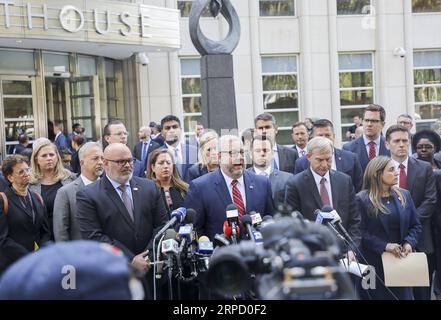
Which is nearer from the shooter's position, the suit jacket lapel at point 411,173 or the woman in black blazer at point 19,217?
the woman in black blazer at point 19,217

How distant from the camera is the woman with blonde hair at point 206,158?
7.96 m

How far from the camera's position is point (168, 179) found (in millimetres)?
7246

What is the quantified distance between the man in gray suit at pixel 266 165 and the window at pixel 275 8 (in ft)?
58.5

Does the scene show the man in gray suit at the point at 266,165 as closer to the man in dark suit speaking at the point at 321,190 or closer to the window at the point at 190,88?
the man in dark suit speaking at the point at 321,190

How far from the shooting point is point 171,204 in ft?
23.1

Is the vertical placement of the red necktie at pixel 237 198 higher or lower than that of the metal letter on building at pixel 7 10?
lower

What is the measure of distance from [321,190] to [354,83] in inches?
769

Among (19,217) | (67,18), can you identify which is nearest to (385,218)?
(19,217)

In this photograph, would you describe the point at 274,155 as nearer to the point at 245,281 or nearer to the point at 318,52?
the point at 245,281

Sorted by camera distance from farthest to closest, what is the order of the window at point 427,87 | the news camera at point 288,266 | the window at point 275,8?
the window at point 427,87 < the window at point 275,8 < the news camera at point 288,266

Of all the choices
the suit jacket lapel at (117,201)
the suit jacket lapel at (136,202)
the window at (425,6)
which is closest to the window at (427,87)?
the window at (425,6)

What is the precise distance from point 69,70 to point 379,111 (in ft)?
51.2

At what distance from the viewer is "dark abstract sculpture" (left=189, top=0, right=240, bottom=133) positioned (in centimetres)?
1199
